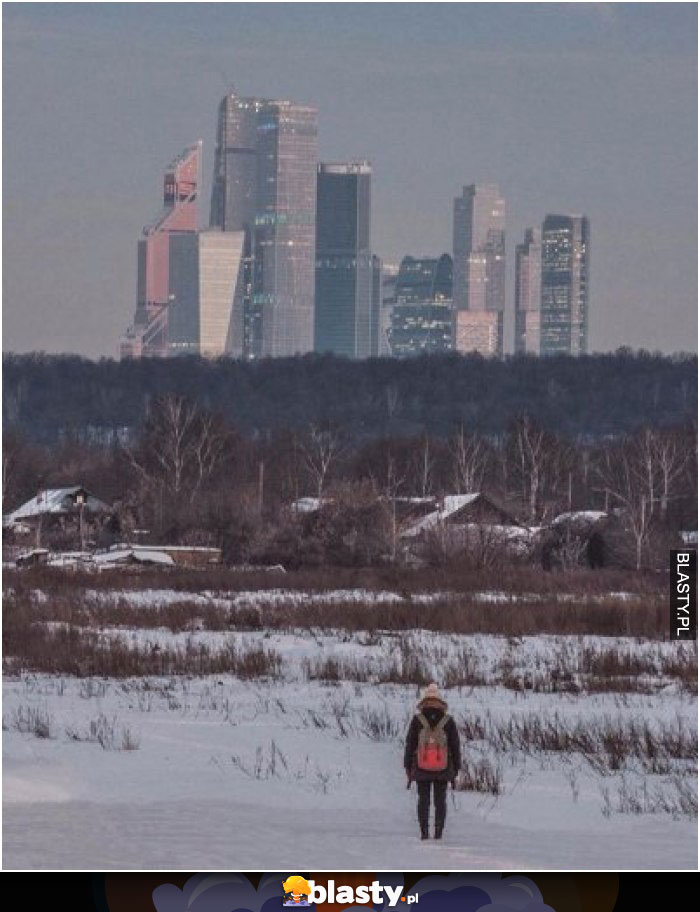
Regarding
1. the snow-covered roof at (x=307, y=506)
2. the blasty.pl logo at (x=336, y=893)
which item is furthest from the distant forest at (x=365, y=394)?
the blasty.pl logo at (x=336, y=893)

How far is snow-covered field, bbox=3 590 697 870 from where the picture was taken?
10.4m

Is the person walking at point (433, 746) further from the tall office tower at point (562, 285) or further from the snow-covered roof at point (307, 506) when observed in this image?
the snow-covered roof at point (307, 506)

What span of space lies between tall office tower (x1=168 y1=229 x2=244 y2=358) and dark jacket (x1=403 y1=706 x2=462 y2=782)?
85.3ft

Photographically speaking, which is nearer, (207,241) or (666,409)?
(207,241)

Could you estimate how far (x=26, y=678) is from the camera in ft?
72.9

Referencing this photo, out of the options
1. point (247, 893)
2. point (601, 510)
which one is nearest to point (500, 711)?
point (247, 893)

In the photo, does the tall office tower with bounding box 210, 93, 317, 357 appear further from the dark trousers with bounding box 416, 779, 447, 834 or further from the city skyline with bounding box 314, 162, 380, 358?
the dark trousers with bounding box 416, 779, 447, 834

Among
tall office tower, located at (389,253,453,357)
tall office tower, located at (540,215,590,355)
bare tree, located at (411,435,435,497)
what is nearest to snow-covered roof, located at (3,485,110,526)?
tall office tower, located at (389,253,453,357)

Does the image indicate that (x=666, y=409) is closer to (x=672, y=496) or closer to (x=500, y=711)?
(x=672, y=496)

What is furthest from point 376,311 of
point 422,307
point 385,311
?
point 385,311

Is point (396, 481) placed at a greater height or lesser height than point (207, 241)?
lesser

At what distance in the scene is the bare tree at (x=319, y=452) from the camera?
76562 millimetres

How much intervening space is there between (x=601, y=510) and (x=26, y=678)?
48780mm

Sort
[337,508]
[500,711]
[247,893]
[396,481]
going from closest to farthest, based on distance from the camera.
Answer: [247,893] → [500,711] → [337,508] → [396,481]
